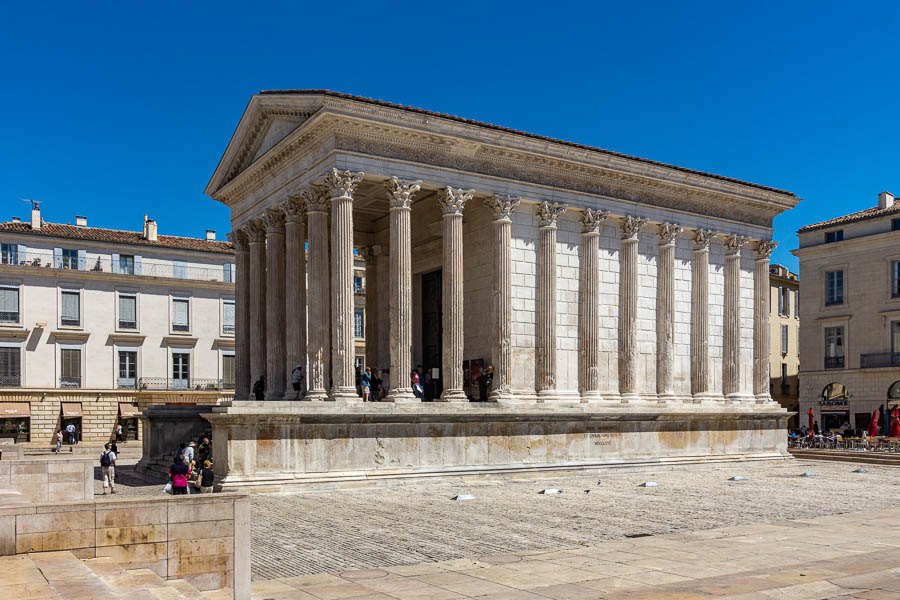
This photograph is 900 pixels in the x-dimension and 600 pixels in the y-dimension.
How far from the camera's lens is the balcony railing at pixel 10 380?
4578 cm

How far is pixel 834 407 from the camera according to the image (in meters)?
50.5

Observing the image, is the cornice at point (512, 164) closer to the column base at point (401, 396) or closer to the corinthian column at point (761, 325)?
the corinthian column at point (761, 325)

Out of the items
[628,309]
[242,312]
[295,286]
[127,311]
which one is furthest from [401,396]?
[127,311]

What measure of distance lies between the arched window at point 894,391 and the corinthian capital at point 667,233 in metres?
23.5

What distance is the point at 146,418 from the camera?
27781mm

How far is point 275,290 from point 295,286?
2357mm

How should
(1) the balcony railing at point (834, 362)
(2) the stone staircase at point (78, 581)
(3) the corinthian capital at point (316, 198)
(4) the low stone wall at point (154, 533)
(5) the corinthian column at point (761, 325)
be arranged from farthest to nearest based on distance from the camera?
(1) the balcony railing at point (834, 362) < (5) the corinthian column at point (761, 325) < (3) the corinthian capital at point (316, 198) < (4) the low stone wall at point (154, 533) < (2) the stone staircase at point (78, 581)

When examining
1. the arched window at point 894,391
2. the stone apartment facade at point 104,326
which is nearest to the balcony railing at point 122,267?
the stone apartment facade at point 104,326

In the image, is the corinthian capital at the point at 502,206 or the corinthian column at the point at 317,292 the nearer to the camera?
the corinthian column at the point at 317,292

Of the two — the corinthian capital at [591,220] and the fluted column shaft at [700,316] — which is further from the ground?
the corinthian capital at [591,220]

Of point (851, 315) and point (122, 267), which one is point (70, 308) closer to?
point (122, 267)

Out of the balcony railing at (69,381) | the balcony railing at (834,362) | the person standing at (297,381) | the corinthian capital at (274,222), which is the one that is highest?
the corinthian capital at (274,222)

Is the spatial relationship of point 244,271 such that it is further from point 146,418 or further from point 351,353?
point 351,353

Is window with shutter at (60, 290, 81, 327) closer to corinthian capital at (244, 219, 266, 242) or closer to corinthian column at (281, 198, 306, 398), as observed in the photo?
corinthian capital at (244, 219, 266, 242)
